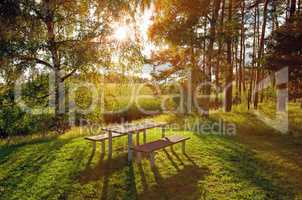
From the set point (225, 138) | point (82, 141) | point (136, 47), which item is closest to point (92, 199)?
point (82, 141)

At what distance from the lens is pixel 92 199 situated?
442 centimetres

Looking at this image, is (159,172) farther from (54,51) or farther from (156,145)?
(54,51)

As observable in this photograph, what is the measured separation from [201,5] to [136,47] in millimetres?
4882

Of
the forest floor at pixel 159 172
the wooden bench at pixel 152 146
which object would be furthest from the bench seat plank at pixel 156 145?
the forest floor at pixel 159 172

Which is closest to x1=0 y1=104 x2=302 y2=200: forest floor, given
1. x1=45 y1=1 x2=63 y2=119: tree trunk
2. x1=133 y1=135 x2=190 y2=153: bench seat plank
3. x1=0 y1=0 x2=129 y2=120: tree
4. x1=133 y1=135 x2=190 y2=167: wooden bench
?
x1=133 y1=135 x2=190 y2=167: wooden bench

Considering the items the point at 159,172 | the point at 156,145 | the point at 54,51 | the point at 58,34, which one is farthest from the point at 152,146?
the point at 58,34

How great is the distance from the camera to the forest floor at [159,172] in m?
4.65

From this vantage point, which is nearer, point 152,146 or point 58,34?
point 152,146

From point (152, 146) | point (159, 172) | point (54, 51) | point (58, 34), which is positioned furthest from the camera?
point (58, 34)

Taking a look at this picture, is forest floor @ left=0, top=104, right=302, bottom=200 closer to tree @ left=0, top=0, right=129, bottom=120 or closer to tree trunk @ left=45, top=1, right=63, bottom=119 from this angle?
tree trunk @ left=45, top=1, right=63, bottom=119

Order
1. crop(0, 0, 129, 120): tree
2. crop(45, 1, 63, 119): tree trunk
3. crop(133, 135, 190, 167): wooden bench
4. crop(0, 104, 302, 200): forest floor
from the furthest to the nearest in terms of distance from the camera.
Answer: crop(45, 1, 63, 119): tree trunk
crop(0, 0, 129, 120): tree
crop(133, 135, 190, 167): wooden bench
crop(0, 104, 302, 200): forest floor

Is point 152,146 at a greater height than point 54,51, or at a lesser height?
lesser

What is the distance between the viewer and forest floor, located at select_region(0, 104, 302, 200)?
15.3 ft

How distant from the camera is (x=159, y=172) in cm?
562
